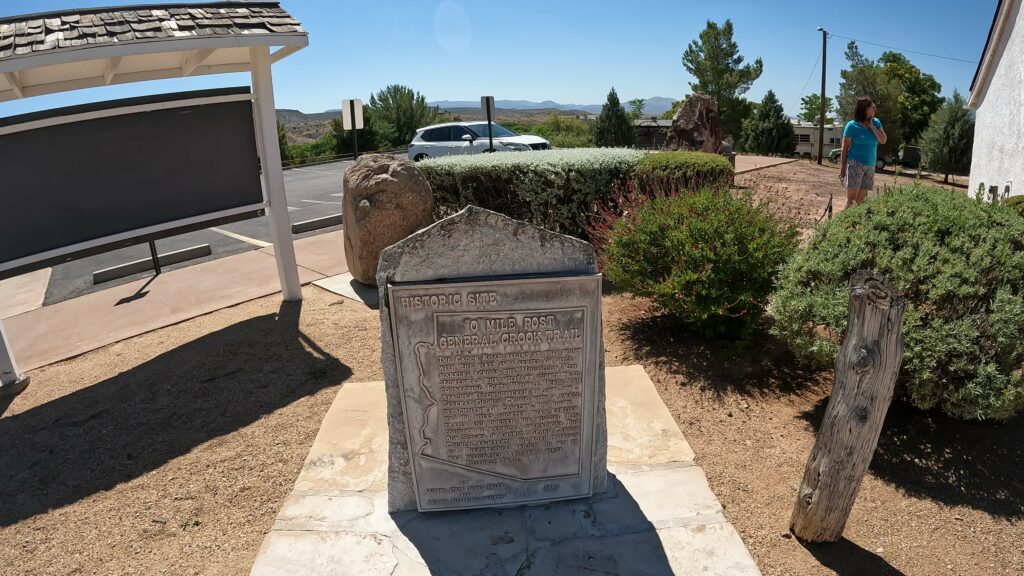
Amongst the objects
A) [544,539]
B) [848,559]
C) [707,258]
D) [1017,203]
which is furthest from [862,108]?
[544,539]

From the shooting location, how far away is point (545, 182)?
7.80 m

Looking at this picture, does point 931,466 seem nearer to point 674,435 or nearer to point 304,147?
point 674,435

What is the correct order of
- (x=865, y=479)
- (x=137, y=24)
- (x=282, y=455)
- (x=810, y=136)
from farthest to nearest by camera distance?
(x=810, y=136)
(x=137, y=24)
(x=282, y=455)
(x=865, y=479)

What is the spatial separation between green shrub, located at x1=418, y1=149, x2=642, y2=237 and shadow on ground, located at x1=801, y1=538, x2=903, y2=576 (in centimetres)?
506

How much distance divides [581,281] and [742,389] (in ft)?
8.03

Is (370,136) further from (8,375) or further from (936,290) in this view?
(936,290)

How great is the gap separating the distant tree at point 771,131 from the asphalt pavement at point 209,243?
22.2 metres

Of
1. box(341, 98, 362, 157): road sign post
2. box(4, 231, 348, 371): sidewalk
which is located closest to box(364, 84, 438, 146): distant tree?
box(341, 98, 362, 157): road sign post

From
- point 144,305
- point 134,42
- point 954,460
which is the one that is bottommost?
point 954,460

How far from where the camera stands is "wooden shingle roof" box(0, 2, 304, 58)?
4746 millimetres

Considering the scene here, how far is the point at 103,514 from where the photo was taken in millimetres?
3564

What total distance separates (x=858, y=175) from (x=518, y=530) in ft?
23.1

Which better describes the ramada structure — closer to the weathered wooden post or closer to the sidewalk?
the sidewalk

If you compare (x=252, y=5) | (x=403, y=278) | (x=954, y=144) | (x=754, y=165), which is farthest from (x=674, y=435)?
(x=954, y=144)
